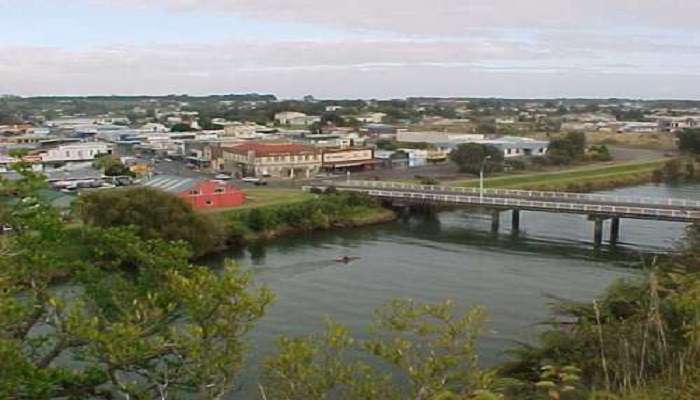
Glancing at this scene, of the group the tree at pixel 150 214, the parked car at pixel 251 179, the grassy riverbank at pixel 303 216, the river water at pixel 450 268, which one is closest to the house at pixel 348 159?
the parked car at pixel 251 179

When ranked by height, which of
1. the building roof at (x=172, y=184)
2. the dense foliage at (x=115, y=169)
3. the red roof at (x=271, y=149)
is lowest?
the dense foliage at (x=115, y=169)

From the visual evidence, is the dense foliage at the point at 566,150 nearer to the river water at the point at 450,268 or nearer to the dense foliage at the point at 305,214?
the river water at the point at 450,268

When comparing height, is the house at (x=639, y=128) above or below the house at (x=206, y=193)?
below

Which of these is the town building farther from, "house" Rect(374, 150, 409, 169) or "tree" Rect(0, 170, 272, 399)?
"tree" Rect(0, 170, 272, 399)

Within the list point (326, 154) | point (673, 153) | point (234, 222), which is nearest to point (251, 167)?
point (326, 154)

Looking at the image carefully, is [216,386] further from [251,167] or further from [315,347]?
[251,167]

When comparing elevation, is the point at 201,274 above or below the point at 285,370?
above

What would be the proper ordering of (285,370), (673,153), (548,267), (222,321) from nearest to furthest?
(285,370) → (222,321) → (548,267) → (673,153)

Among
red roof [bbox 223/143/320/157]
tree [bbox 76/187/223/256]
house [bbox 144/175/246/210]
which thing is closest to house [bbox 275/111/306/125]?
red roof [bbox 223/143/320/157]
